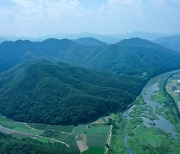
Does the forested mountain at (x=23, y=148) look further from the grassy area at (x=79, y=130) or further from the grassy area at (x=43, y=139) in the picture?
the grassy area at (x=79, y=130)

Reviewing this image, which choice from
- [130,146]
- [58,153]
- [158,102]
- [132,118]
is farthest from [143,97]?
[58,153]

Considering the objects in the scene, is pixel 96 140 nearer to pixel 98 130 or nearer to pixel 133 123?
pixel 98 130

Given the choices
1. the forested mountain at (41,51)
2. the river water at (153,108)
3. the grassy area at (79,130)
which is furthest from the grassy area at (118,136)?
the forested mountain at (41,51)

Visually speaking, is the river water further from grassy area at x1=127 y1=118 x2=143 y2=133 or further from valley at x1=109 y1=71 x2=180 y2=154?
grassy area at x1=127 y1=118 x2=143 y2=133

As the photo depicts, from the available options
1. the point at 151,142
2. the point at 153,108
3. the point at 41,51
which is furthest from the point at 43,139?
the point at 41,51

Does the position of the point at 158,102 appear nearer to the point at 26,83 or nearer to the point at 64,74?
the point at 64,74
